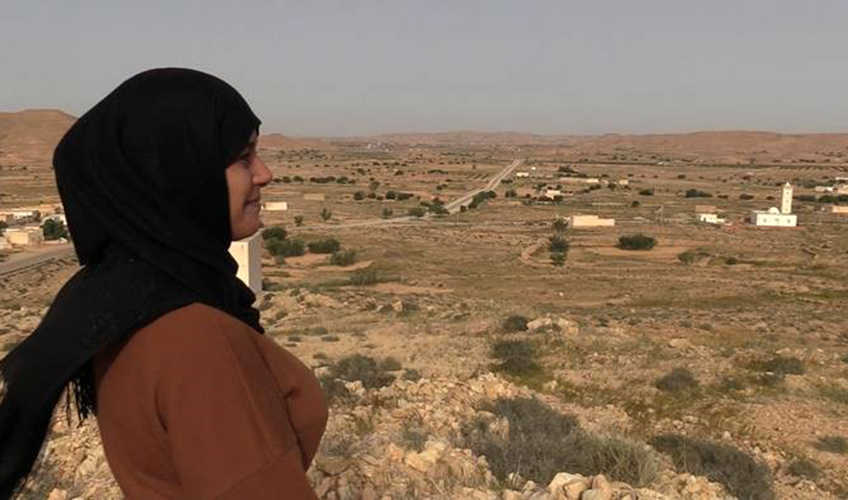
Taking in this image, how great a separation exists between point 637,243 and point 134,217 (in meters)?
38.6

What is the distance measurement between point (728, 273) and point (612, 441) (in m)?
27.4

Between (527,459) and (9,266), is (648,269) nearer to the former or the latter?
(527,459)

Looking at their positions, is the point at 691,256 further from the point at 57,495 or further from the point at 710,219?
the point at 57,495

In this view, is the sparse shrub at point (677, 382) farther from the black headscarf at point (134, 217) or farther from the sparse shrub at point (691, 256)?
the sparse shrub at point (691, 256)

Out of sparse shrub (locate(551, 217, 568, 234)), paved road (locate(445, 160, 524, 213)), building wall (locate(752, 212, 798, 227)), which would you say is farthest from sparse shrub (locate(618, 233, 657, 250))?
paved road (locate(445, 160, 524, 213))

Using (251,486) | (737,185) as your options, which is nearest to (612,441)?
(251,486)

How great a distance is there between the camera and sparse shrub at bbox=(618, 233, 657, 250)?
37656mm

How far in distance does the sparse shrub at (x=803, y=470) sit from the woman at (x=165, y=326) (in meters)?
9.67

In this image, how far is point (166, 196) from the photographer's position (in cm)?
120

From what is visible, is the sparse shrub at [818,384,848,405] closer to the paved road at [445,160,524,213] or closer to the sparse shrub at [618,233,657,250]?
the sparse shrub at [618,233,657,250]

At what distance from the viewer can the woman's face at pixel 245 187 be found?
130 cm

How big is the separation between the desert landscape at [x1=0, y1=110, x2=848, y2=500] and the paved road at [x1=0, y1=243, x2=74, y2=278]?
22cm

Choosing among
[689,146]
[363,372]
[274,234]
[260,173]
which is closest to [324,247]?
[274,234]

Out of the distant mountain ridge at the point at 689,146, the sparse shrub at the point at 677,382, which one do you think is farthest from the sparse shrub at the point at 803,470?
the distant mountain ridge at the point at 689,146
